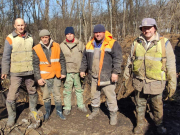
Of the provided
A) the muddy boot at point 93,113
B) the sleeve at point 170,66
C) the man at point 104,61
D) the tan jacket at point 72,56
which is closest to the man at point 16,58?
the tan jacket at point 72,56

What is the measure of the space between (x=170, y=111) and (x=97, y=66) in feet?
7.83

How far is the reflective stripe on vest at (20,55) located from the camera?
3.42m

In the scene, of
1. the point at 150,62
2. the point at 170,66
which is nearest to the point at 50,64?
the point at 150,62

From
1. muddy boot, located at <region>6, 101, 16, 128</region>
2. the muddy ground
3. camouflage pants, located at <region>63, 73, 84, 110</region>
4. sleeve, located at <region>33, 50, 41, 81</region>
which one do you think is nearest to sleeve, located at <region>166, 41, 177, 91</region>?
the muddy ground

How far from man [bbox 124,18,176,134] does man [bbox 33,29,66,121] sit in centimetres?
161

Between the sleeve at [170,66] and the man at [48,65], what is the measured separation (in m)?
2.15

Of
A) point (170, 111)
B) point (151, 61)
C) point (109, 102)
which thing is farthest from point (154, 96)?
point (170, 111)

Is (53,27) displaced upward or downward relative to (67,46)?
upward

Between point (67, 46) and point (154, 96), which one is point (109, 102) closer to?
point (154, 96)

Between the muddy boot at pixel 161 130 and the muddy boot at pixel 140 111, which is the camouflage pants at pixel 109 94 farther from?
the muddy boot at pixel 161 130

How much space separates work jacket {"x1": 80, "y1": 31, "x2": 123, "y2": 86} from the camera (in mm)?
3236

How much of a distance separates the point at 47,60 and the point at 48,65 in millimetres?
111

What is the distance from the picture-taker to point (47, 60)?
3547mm

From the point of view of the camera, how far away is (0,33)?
1741 centimetres
